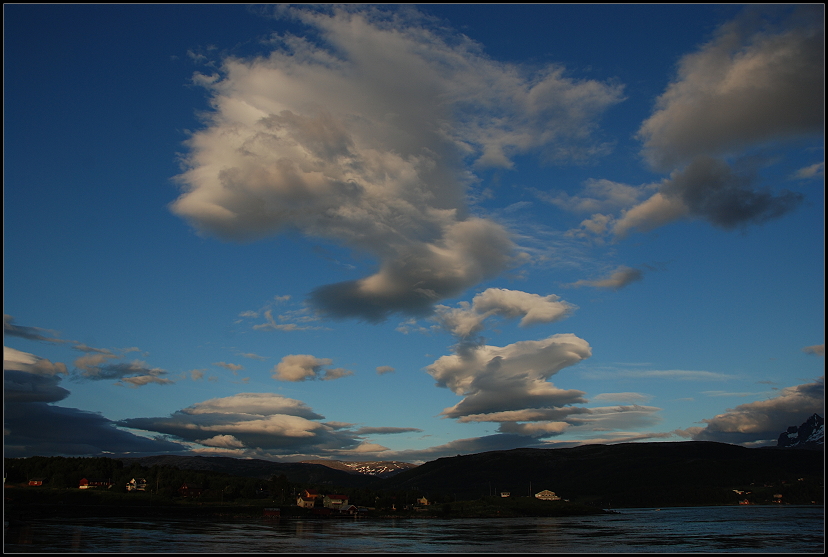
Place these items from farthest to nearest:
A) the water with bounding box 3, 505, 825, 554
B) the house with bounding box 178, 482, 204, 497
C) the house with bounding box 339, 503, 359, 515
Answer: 1. the house with bounding box 178, 482, 204, 497
2. the house with bounding box 339, 503, 359, 515
3. the water with bounding box 3, 505, 825, 554

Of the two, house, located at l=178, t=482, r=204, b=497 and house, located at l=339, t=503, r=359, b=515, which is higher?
house, located at l=178, t=482, r=204, b=497

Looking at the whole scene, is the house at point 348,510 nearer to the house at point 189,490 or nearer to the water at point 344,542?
the house at point 189,490

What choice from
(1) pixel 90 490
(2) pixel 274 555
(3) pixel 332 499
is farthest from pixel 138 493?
(2) pixel 274 555

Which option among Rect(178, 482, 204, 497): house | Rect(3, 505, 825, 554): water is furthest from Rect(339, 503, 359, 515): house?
Rect(3, 505, 825, 554): water

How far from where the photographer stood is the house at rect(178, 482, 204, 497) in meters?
189

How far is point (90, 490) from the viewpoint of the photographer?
176 metres

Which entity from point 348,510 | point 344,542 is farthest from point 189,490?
point 344,542

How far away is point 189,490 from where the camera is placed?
190 meters

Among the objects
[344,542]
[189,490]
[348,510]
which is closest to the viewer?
[344,542]

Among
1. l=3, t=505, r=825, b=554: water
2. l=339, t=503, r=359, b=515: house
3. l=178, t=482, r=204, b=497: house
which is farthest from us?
l=178, t=482, r=204, b=497: house

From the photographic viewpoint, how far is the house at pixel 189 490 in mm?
189000

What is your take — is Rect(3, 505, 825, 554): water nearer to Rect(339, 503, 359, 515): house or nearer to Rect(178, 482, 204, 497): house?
Rect(339, 503, 359, 515): house

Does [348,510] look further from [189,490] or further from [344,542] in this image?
[344,542]

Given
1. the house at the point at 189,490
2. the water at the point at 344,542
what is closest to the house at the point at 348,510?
the house at the point at 189,490
